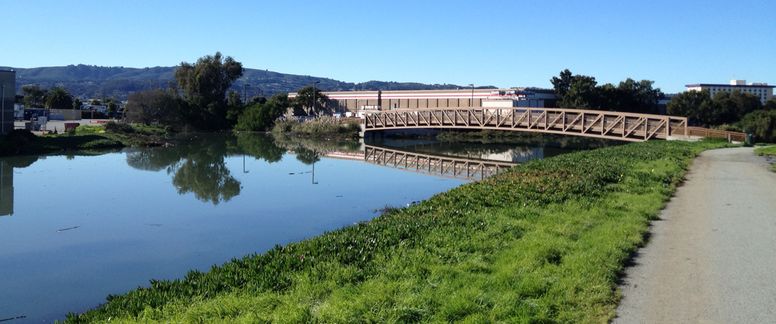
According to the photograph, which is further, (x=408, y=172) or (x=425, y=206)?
(x=408, y=172)

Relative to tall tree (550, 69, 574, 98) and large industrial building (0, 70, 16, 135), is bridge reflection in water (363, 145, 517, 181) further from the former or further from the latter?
tall tree (550, 69, 574, 98)

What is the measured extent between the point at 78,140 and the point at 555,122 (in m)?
32.7

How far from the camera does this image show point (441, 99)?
272 ft

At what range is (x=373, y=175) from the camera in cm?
2967

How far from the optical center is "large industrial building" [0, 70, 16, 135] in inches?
1575

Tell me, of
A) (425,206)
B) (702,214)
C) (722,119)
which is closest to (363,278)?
(425,206)

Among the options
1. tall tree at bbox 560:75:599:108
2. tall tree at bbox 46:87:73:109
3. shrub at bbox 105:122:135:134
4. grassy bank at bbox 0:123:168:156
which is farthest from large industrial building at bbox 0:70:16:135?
tall tree at bbox 46:87:73:109

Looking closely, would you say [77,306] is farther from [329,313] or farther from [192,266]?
[329,313]

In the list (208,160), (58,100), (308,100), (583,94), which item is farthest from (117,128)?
(58,100)

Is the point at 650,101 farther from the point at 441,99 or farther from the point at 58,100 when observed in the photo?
the point at 58,100

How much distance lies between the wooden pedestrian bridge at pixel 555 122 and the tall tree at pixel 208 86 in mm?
22423

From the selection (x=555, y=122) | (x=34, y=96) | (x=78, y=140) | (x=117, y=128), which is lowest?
(x=78, y=140)

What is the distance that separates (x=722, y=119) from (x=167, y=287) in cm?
6916

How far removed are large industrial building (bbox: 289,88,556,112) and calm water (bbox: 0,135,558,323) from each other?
4207 centimetres
